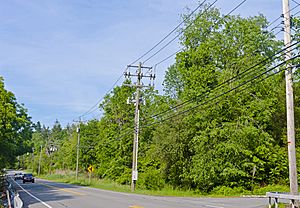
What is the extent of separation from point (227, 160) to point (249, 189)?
365 centimetres

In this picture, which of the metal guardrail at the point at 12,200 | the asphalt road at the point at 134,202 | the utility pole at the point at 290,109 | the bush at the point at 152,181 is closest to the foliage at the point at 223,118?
the bush at the point at 152,181

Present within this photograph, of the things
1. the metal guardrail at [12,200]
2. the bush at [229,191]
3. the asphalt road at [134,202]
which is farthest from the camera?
the bush at [229,191]

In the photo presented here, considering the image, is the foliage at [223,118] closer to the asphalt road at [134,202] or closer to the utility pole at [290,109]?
the asphalt road at [134,202]

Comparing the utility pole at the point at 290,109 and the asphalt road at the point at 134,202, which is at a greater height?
the utility pole at the point at 290,109

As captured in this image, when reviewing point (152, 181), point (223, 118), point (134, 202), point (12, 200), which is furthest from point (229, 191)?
point (12, 200)

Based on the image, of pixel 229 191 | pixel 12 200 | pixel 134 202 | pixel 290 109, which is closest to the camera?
pixel 290 109

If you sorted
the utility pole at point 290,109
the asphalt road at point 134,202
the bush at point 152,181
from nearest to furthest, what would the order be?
1. the utility pole at point 290,109
2. the asphalt road at point 134,202
3. the bush at point 152,181

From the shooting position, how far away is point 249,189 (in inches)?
1390

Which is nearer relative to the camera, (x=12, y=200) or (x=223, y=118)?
(x=12, y=200)

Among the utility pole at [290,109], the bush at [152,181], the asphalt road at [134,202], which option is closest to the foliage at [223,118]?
the bush at [152,181]

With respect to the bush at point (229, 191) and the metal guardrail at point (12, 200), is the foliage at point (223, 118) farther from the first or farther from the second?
the metal guardrail at point (12, 200)

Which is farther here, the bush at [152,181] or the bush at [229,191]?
the bush at [152,181]

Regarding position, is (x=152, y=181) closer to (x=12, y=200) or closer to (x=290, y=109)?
(x=12, y=200)

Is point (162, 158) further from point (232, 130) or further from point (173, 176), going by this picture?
point (232, 130)
